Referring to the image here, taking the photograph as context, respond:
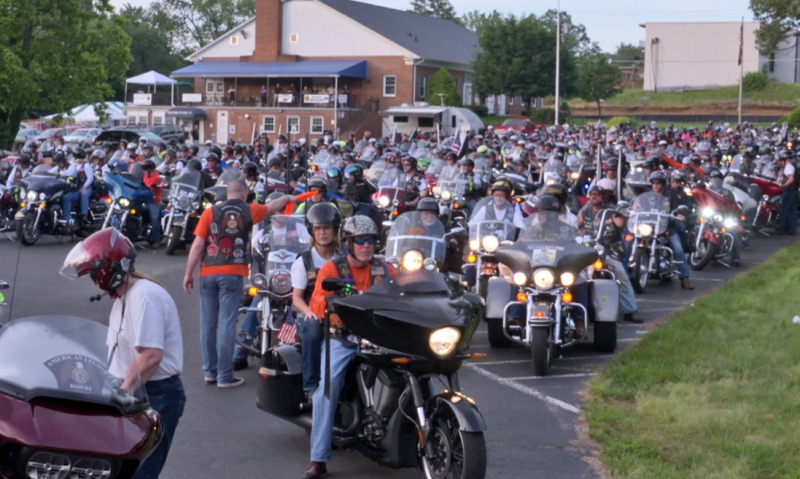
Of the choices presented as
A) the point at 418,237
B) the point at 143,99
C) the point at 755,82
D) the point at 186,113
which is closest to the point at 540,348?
the point at 418,237

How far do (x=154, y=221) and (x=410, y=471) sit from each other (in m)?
13.9

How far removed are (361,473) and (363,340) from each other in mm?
1221

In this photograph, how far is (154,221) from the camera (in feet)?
65.7

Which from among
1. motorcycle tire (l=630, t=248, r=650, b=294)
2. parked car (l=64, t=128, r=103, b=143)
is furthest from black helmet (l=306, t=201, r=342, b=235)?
parked car (l=64, t=128, r=103, b=143)

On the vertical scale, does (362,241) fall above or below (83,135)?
below

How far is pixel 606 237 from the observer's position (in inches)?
570

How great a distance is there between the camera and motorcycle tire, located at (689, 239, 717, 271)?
17766 mm

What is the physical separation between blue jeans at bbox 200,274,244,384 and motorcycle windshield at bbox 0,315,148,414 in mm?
4859

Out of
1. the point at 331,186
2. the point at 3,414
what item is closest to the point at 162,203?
the point at 331,186

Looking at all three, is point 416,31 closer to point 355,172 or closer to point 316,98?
point 316,98

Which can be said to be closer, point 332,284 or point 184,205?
point 332,284

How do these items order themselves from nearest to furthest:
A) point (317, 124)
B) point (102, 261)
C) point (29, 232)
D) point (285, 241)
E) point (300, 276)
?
point (102, 261), point (300, 276), point (285, 241), point (29, 232), point (317, 124)

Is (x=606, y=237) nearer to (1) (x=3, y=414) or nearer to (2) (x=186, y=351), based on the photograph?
(2) (x=186, y=351)

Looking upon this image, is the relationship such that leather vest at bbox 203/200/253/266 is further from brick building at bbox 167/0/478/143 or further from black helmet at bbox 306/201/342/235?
brick building at bbox 167/0/478/143
